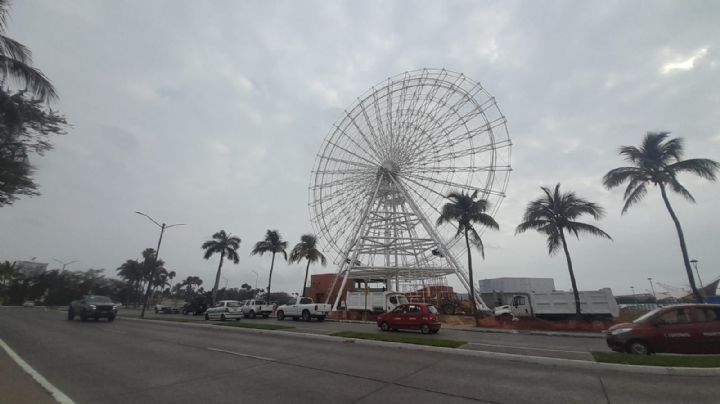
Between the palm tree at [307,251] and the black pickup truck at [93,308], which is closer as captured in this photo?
the black pickup truck at [93,308]

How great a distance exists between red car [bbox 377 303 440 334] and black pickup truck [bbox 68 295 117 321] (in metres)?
23.1

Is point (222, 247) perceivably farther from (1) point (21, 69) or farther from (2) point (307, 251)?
(1) point (21, 69)

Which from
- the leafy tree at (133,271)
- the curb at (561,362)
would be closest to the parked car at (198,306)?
the curb at (561,362)

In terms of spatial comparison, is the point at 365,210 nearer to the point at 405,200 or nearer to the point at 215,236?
the point at 405,200

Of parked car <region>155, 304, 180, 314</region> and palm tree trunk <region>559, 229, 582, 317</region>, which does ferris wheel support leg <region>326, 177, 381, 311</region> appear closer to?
palm tree trunk <region>559, 229, 582, 317</region>

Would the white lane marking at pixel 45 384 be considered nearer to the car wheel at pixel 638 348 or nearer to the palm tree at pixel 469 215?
the car wheel at pixel 638 348

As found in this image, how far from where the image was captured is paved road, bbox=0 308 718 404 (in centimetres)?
646

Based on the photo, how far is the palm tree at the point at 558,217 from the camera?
87.6ft

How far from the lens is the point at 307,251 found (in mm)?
46312

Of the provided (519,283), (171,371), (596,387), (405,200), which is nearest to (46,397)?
(171,371)

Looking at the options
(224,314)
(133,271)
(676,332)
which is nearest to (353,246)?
(224,314)

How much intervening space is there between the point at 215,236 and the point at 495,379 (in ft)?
184

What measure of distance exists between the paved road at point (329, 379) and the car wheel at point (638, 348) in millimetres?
3282

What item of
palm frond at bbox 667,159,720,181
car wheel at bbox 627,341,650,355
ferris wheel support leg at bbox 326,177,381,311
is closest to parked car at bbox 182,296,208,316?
ferris wheel support leg at bbox 326,177,381,311
